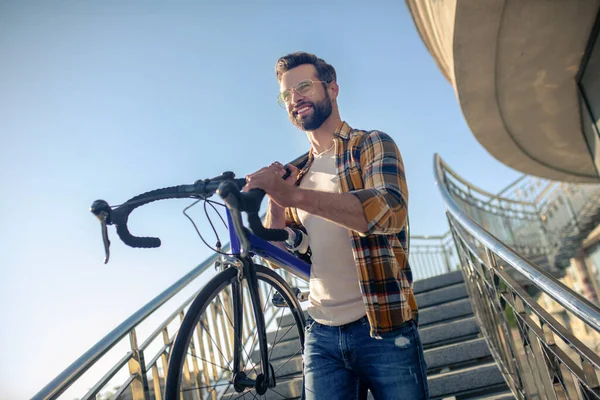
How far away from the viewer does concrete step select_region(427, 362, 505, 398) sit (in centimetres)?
329

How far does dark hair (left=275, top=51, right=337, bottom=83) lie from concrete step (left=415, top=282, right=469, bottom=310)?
3.50 metres

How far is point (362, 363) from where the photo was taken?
1.57 m

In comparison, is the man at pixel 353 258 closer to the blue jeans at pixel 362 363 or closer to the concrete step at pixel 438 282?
the blue jeans at pixel 362 363

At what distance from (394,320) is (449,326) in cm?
281

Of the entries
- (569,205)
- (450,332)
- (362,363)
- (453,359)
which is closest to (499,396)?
(453,359)

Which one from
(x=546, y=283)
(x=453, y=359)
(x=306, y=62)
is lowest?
(x=453, y=359)

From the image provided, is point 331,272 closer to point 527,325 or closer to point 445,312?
point 527,325

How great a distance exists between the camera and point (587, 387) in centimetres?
174

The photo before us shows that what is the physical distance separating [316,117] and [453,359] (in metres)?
2.58

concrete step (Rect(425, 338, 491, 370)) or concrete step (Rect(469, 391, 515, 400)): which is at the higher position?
concrete step (Rect(425, 338, 491, 370))

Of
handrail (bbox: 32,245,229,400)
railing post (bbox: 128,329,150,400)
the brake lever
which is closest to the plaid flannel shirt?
the brake lever

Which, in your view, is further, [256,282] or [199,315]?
[256,282]

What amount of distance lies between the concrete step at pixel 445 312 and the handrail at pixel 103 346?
2.30 m

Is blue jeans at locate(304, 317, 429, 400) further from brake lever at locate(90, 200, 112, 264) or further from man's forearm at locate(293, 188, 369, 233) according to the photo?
brake lever at locate(90, 200, 112, 264)
